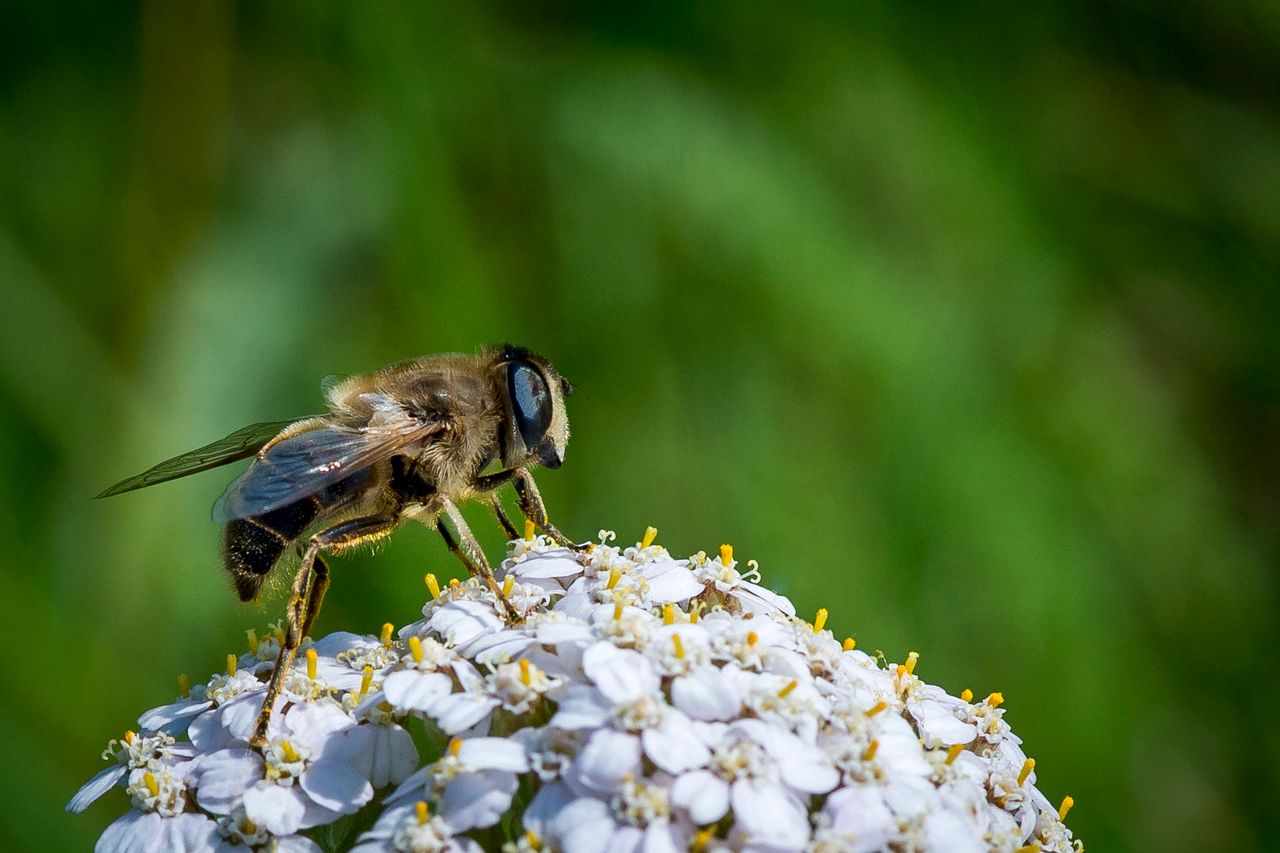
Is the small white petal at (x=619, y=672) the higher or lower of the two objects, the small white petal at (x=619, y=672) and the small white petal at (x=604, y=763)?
the higher

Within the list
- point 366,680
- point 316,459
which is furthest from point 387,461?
point 366,680

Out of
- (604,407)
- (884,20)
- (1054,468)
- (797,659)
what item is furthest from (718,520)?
(797,659)

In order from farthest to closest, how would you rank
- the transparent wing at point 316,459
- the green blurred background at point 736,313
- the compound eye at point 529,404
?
1. the green blurred background at point 736,313
2. the compound eye at point 529,404
3. the transparent wing at point 316,459

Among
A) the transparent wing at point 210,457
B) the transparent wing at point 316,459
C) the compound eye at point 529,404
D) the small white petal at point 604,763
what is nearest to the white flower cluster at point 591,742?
→ the small white petal at point 604,763

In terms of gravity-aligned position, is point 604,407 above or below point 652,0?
below

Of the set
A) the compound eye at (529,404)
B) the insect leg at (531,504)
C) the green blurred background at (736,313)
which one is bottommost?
the insect leg at (531,504)

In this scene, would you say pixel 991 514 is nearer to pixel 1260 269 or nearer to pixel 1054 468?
pixel 1054 468

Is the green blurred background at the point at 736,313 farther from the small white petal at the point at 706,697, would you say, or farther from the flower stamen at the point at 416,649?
the small white petal at the point at 706,697

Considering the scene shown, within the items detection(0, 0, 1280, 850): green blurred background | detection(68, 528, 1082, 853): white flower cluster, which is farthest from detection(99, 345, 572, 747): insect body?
detection(0, 0, 1280, 850): green blurred background
